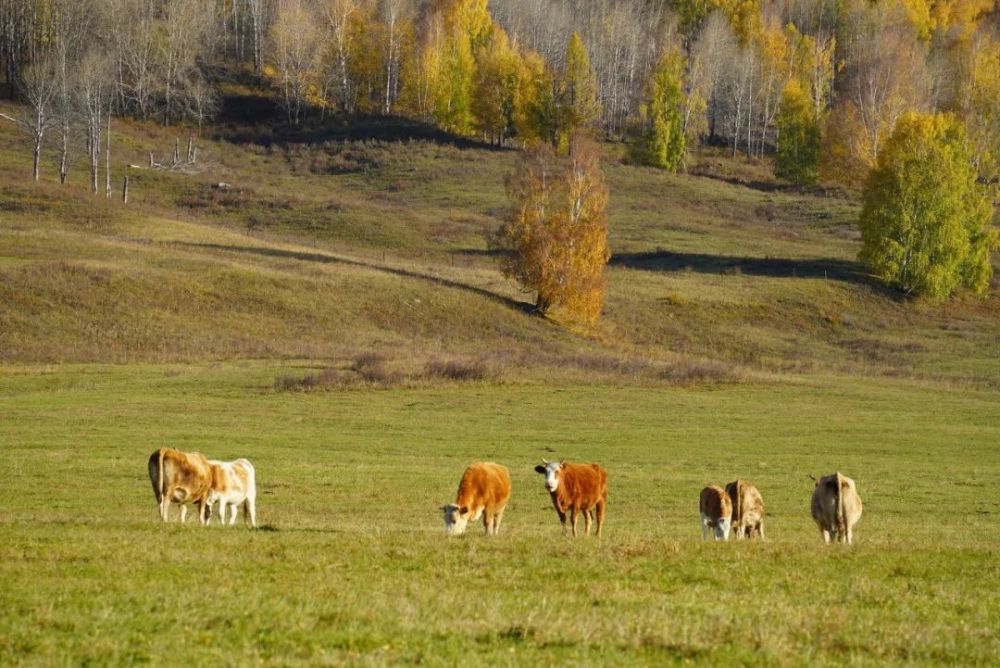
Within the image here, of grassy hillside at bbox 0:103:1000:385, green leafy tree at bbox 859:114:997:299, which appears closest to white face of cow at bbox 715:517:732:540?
grassy hillside at bbox 0:103:1000:385

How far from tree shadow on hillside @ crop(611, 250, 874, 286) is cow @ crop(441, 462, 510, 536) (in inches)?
2773

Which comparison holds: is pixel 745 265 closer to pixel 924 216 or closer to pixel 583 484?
pixel 924 216

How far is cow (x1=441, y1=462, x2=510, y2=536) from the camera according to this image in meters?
18.8

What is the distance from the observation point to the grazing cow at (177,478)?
813 inches

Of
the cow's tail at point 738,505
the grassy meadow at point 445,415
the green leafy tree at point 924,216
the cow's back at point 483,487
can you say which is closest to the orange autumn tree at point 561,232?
the grassy meadow at point 445,415

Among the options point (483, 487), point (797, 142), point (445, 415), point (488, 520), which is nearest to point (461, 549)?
point (483, 487)

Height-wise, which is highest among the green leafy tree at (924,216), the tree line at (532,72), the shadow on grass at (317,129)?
the tree line at (532,72)

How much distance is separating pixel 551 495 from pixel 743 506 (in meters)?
3.94

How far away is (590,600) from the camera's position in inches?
479

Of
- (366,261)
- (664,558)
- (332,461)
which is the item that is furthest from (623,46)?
(664,558)

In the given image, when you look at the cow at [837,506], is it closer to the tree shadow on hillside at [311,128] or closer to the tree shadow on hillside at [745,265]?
the tree shadow on hillside at [745,265]

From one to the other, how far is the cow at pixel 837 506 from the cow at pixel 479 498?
583cm

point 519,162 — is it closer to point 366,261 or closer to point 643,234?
point 366,261

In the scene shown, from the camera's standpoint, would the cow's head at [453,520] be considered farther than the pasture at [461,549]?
Yes
